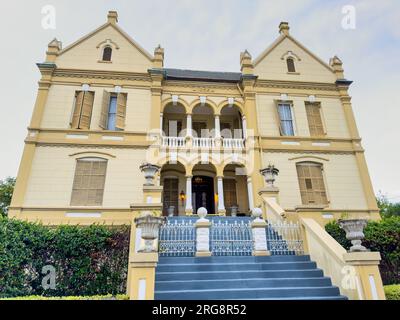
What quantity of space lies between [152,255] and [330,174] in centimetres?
1145

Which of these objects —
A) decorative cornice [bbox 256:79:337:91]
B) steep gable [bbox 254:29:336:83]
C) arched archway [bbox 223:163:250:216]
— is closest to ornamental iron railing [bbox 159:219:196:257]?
arched archway [bbox 223:163:250:216]

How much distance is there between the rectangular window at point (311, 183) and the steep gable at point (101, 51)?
34.3 feet

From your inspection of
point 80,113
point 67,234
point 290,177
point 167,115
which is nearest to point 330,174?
point 290,177

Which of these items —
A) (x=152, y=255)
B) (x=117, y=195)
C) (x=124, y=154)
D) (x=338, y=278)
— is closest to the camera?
(x=152, y=255)

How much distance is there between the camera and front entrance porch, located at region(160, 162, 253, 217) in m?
14.5

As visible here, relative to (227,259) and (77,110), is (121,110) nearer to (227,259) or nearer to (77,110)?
(77,110)

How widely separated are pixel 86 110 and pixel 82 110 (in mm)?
191

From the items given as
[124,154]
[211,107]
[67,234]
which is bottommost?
[67,234]

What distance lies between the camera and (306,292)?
18.1 ft

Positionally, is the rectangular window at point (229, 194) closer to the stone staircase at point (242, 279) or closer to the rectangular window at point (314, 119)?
the rectangular window at point (314, 119)

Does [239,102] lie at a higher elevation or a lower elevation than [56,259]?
higher

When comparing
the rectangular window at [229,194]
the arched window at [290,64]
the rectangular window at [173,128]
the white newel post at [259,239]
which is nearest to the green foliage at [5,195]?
the rectangular window at [173,128]

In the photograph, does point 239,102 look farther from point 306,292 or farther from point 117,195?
point 306,292

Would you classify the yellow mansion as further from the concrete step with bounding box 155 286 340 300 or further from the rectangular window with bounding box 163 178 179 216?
the concrete step with bounding box 155 286 340 300
